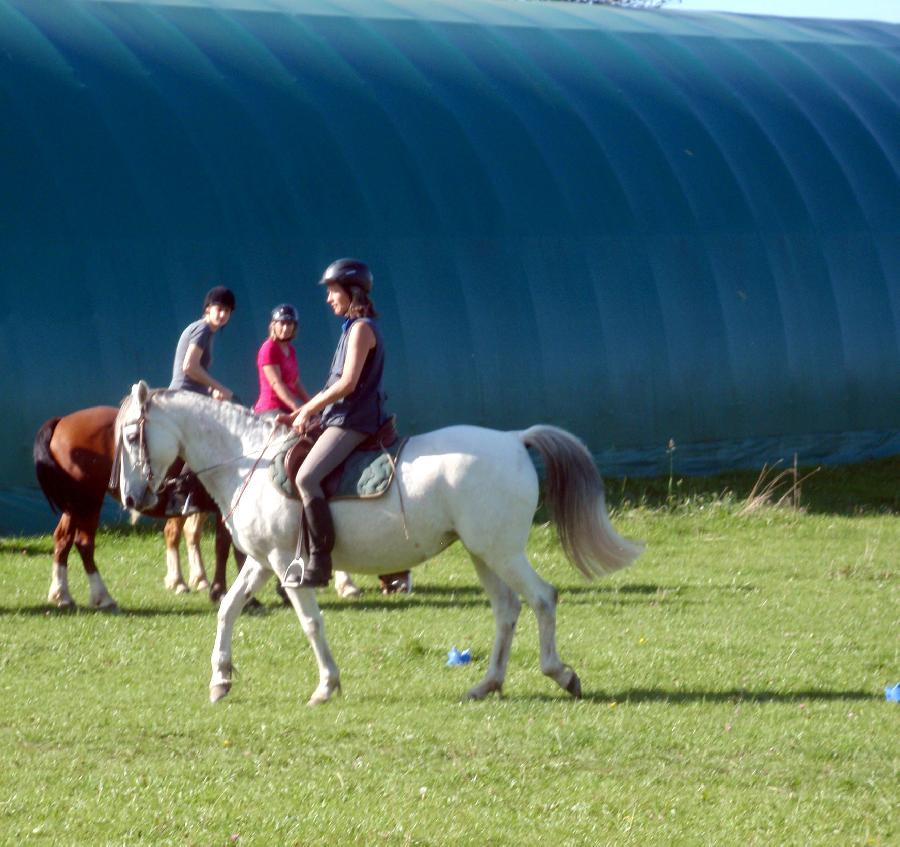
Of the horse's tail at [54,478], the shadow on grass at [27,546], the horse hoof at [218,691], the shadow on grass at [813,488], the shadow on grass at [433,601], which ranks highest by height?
the horse's tail at [54,478]

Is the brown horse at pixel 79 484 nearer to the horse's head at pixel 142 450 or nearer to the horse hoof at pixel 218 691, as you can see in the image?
the horse's head at pixel 142 450

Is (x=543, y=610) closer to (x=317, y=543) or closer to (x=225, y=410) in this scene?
(x=317, y=543)

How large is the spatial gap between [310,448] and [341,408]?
0.32m

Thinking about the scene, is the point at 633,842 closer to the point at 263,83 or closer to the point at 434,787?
the point at 434,787

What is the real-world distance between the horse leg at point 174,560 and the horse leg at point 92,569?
95 cm

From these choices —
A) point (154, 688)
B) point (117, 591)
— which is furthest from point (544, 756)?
point (117, 591)

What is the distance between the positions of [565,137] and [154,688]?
13747 millimetres

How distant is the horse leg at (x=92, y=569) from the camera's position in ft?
41.5

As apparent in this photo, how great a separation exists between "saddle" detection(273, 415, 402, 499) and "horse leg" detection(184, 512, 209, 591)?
479 cm

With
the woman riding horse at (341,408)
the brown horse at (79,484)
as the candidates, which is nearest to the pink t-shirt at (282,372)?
the brown horse at (79,484)

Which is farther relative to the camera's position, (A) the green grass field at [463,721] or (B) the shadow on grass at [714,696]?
(B) the shadow on grass at [714,696]

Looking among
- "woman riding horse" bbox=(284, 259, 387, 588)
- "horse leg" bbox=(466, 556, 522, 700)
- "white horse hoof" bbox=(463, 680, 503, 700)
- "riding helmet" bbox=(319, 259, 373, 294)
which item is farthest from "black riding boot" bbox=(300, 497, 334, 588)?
"riding helmet" bbox=(319, 259, 373, 294)

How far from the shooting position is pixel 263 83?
20281 mm

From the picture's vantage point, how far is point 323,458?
29.5ft
